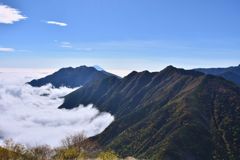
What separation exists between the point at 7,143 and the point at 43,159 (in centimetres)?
2500

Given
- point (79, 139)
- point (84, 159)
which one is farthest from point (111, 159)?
point (79, 139)

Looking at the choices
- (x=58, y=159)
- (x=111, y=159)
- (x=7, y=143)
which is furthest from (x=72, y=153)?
(x=7, y=143)

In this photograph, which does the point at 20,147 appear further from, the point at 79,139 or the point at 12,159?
the point at 79,139

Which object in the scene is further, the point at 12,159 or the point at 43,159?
the point at 43,159

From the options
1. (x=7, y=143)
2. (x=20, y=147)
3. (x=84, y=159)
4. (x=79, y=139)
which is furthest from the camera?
(x=79, y=139)

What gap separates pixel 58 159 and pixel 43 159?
1048 cm

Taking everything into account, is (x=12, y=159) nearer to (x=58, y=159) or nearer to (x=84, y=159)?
(x=58, y=159)

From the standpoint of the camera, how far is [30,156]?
574 ft

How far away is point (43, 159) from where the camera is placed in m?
180

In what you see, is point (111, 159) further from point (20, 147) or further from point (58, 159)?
point (20, 147)

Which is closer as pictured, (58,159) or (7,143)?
(7,143)

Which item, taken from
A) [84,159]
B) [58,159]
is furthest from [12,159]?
[84,159]

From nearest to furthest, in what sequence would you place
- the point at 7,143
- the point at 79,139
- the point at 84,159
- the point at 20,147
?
the point at 7,143 < the point at 20,147 < the point at 84,159 < the point at 79,139

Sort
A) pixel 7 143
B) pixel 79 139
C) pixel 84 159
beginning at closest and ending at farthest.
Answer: pixel 7 143
pixel 84 159
pixel 79 139
